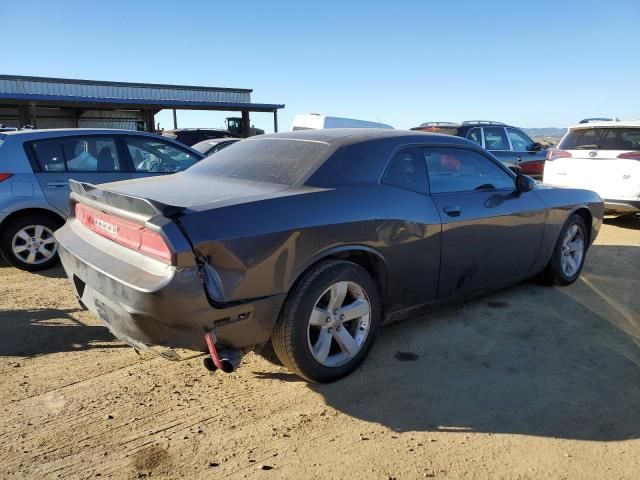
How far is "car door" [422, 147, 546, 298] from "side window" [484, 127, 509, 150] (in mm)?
5928

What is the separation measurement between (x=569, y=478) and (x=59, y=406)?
2.71 m

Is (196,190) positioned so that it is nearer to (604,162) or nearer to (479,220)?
(479,220)

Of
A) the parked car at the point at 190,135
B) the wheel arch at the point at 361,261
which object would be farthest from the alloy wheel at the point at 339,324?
the parked car at the point at 190,135

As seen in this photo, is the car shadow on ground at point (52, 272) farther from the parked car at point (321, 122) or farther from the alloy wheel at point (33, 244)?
the parked car at point (321, 122)

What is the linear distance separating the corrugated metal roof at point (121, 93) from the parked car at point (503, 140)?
17.1 meters

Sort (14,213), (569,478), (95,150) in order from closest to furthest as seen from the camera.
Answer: (569,478), (14,213), (95,150)

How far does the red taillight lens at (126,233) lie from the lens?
97.9 inches

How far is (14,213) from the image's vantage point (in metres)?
5.34

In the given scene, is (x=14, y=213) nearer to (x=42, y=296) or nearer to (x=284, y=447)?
(x=42, y=296)

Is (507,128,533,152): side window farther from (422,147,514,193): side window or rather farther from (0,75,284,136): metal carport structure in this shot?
(0,75,284,136): metal carport structure

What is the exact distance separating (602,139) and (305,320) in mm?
7262

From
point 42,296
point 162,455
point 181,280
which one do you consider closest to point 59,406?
point 162,455

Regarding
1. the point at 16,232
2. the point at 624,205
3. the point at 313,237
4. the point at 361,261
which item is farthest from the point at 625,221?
the point at 16,232

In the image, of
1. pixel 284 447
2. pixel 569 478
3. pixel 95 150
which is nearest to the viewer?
pixel 569 478
